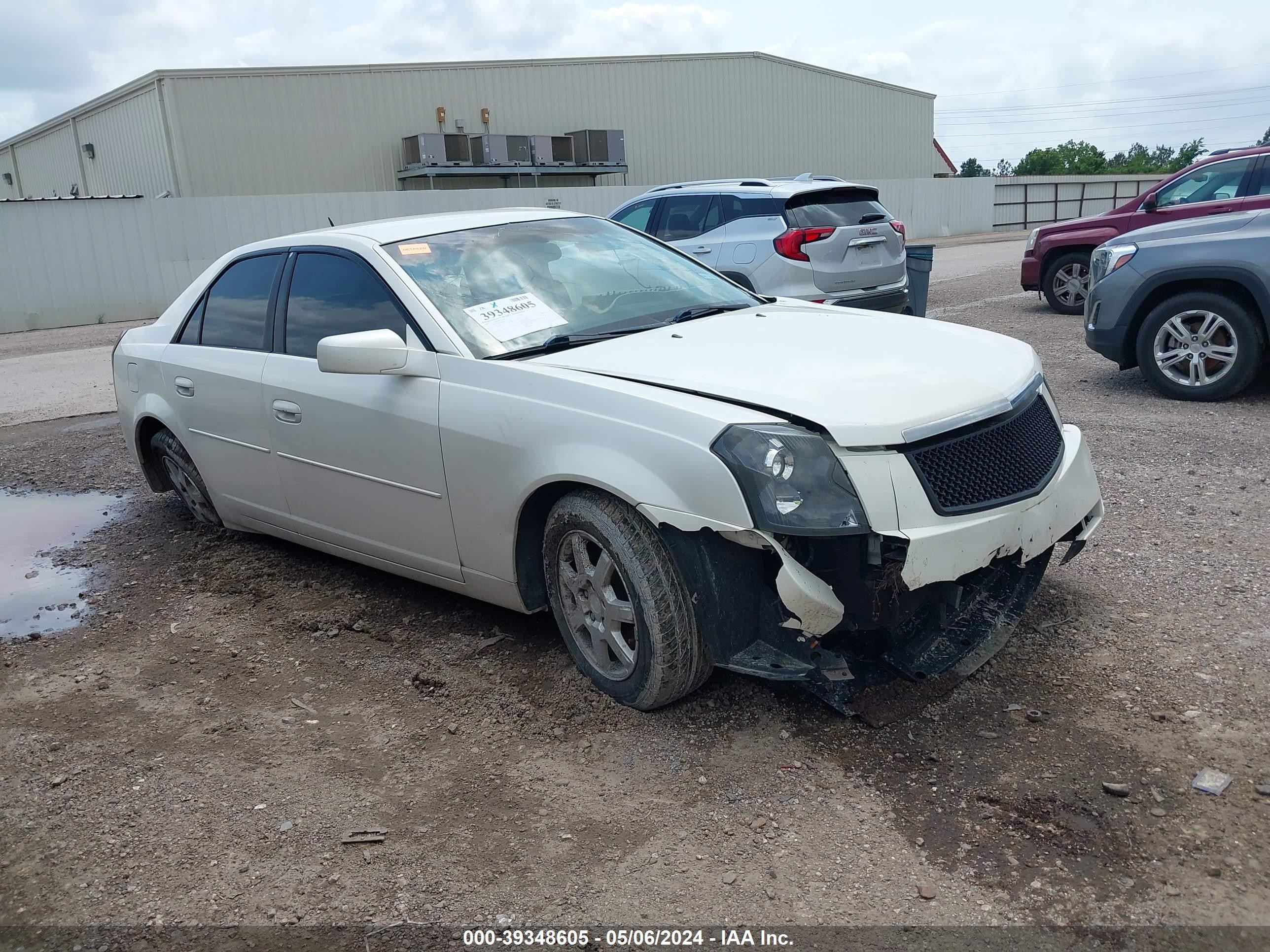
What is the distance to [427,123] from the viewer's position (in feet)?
99.6

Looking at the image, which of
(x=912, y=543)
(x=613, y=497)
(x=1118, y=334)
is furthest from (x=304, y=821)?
(x=1118, y=334)

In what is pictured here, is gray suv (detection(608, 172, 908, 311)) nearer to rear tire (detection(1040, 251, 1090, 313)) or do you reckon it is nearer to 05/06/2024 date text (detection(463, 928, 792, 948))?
rear tire (detection(1040, 251, 1090, 313))

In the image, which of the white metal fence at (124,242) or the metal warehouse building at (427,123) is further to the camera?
the metal warehouse building at (427,123)

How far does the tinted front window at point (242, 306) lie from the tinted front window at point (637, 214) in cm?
715

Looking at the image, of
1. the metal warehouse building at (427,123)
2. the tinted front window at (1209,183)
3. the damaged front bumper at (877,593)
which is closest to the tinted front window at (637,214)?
the tinted front window at (1209,183)

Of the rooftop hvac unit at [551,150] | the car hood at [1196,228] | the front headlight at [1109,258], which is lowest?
the front headlight at [1109,258]

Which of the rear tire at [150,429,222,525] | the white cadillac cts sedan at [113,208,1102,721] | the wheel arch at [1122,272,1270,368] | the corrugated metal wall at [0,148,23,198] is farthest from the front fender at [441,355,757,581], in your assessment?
the corrugated metal wall at [0,148,23,198]

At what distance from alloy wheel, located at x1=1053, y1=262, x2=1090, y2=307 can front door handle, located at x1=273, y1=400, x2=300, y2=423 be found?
10.7 meters

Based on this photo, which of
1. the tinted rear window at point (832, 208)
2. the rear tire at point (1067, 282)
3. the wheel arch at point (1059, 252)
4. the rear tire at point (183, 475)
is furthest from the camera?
the rear tire at point (1067, 282)

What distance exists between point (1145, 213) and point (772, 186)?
4.27 meters

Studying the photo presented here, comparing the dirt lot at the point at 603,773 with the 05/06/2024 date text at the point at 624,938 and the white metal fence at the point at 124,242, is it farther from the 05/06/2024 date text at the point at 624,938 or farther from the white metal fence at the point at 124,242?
the white metal fence at the point at 124,242

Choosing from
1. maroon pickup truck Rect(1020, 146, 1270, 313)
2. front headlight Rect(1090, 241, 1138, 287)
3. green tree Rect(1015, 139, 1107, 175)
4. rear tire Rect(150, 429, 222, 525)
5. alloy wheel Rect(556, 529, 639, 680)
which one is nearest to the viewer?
alloy wheel Rect(556, 529, 639, 680)

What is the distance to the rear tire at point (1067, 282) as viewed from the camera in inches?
500

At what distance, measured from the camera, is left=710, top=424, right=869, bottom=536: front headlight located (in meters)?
3.03
